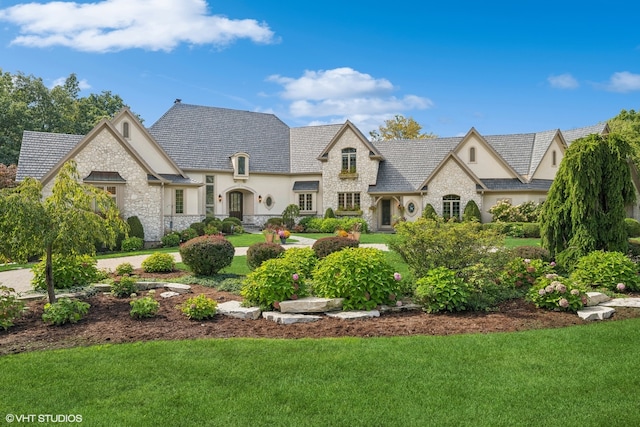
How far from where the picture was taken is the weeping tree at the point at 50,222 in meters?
8.12

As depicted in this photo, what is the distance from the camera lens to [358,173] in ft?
109

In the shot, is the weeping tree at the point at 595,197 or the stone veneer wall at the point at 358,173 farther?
the stone veneer wall at the point at 358,173

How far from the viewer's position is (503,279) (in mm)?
10133

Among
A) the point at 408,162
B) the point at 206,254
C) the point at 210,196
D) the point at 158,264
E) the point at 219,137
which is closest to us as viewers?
the point at 206,254

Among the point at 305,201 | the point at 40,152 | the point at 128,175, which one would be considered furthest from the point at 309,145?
the point at 40,152

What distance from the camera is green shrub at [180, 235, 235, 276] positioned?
1252 cm

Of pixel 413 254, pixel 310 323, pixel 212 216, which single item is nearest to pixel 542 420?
pixel 310 323

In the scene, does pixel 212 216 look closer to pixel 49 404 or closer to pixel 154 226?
pixel 154 226

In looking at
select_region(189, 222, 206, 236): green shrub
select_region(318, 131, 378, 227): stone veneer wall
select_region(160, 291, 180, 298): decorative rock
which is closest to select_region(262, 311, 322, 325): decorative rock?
select_region(160, 291, 180, 298): decorative rock

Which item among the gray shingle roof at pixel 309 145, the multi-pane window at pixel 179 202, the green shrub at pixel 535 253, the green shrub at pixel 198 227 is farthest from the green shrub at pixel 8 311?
the gray shingle roof at pixel 309 145

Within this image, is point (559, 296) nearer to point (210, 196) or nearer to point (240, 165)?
point (210, 196)

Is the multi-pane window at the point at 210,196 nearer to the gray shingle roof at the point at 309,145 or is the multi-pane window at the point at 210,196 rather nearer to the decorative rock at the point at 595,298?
the gray shingle roof at the point at 309,145

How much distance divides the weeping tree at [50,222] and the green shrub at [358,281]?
A: 4205mm

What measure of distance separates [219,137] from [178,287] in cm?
2461
